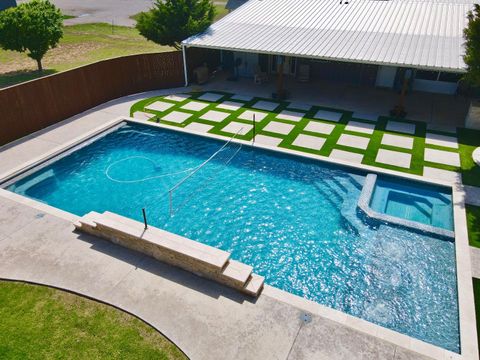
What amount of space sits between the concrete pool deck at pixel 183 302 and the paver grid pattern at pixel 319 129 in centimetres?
847

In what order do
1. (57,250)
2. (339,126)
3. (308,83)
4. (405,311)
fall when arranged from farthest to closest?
1. (308,83)
2. (339,126)
3. (57,250)
4. (405,311)

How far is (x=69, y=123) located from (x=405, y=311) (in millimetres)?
17355

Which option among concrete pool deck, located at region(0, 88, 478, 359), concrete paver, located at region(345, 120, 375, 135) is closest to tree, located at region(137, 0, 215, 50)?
concrete paver, located at region(345, 120, 375, 135)

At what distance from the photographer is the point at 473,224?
11.9 meters

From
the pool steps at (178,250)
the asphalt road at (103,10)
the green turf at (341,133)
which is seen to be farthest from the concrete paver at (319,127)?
the asphalt road at (103,10)

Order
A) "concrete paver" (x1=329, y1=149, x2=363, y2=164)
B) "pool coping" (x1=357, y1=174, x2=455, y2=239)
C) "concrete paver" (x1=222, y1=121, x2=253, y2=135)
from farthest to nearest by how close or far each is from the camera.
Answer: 1. "concrete paver" (x1=222, y1=121, x2=253, y2=135)
2. "concrete paver" (x1=329, y1=149, x2=363, y2=164)
3. "pool coping" (x1=357, y1=174, x2=455, y2=239)

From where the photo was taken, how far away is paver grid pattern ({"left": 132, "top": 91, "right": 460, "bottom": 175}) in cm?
1593

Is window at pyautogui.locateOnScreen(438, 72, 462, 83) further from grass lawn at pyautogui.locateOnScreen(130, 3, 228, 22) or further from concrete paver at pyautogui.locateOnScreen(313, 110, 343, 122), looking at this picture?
grass lawn at pyautogui.locateOnScreen(130, 3, 228, 22)

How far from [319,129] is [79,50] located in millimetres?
23302

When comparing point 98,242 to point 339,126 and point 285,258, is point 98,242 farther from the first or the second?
point 339,126

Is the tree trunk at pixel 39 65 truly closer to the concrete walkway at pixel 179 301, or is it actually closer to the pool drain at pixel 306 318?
the concrete walkway at pixel 179 301

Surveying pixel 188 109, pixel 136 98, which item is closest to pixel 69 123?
pixel 136 98

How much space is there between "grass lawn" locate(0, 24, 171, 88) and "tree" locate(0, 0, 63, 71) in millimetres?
2221

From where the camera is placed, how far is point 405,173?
1453 cm
